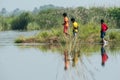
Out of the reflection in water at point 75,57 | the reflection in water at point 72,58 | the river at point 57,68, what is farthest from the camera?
the reflection in water at point 75,57

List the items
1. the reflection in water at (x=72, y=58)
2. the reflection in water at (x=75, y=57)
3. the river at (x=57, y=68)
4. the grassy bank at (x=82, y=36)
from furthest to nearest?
the grassy bank at (x=82, y=36)
the reflection in water at (x=75, y=57)
the reflection in water at (x=72, y=58)
the river at (x=57, y=68)

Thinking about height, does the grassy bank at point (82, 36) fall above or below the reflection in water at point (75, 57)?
below

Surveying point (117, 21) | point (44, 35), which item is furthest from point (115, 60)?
point (117, 21)

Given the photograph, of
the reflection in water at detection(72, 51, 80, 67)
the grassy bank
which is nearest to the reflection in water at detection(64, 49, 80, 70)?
the reflection in water at detection(72, 51, 80, 67)

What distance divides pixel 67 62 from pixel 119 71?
7.64 ft

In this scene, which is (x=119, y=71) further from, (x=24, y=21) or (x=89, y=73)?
(x=24, y=21)

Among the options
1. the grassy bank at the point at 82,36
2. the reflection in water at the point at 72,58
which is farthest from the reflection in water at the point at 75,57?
the grassy bank at the point at 82,36

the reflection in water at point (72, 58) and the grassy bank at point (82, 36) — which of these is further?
the grassy bank at point (82, 36)

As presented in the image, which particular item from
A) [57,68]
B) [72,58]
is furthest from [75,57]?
[57,68]

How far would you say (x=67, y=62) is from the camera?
1419cm

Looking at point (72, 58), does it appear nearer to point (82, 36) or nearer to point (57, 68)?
point (57, 68)

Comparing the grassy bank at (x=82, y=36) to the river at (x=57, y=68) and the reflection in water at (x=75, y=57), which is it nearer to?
the reflection in water at (x=75, y=57)

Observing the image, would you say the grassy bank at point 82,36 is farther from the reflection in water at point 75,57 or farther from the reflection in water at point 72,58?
the reflection in water at point 72,58

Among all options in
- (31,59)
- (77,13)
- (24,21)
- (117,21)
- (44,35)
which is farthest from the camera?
(24,21)
